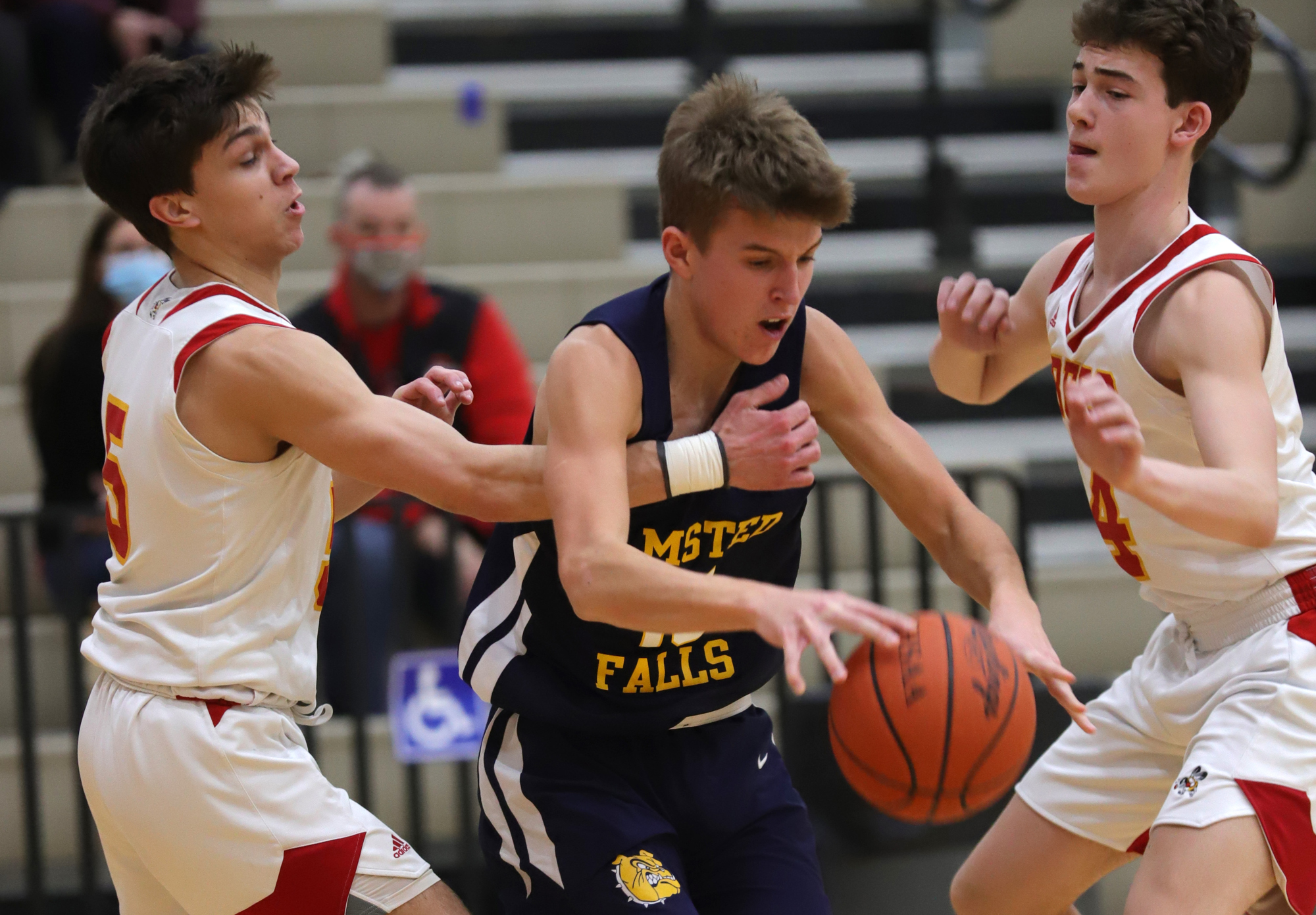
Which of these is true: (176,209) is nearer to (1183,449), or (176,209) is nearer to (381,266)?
(1183,449)

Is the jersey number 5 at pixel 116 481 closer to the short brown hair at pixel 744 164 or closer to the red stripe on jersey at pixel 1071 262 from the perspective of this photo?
the short brown hair at pixel 744 164

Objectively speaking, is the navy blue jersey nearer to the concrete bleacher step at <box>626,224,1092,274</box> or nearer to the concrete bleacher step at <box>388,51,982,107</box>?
the concrete bleacher step at <box>626,224,1092,274</box>

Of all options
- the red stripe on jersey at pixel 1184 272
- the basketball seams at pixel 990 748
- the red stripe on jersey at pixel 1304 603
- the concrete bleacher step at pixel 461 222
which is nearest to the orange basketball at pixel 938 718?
the basketball seams at pixel 990 748

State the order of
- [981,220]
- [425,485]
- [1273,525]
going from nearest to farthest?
[1273,525], [425,485], [981,220]

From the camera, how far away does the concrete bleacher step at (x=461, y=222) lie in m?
6.83

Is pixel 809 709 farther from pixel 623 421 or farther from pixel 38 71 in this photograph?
pixel 38 71

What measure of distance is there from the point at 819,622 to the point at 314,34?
20.1 feet

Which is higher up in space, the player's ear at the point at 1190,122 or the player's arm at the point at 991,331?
the player's ear at the point at 1190,122

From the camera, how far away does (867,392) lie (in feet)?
9.89

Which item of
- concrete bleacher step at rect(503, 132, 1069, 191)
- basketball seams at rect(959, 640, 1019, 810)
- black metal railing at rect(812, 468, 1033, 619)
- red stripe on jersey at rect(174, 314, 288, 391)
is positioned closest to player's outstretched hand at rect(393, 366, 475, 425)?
red stripe on jersey at rect(174, 314, 288, 391)

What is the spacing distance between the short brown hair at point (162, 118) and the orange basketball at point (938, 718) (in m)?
1.58

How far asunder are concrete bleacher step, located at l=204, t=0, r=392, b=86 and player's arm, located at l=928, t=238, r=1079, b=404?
16.3ft

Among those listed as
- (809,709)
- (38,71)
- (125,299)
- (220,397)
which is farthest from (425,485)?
(38,71)

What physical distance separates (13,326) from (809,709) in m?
3.74
